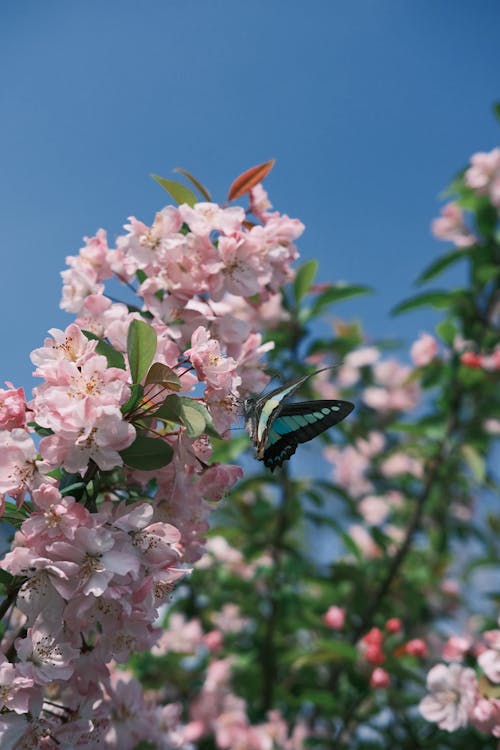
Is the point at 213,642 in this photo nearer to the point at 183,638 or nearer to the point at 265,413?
the point at 183,638

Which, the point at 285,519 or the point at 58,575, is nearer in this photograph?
the point at 58,575

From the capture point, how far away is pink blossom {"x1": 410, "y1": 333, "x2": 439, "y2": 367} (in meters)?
4.08

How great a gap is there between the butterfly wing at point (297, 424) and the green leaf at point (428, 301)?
2.07 metres

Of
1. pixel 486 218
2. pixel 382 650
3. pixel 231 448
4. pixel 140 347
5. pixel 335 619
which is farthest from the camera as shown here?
pixel 486 218

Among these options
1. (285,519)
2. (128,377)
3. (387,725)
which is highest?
(128,377)

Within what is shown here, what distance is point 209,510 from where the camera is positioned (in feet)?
5.45

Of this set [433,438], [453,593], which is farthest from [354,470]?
[433,438]

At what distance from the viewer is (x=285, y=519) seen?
11.3 ft

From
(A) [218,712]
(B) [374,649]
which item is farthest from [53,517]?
(A) [218,712]

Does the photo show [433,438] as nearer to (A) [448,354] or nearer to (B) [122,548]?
(A) [448,354]

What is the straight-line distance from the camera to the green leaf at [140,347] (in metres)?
Result: 1.40

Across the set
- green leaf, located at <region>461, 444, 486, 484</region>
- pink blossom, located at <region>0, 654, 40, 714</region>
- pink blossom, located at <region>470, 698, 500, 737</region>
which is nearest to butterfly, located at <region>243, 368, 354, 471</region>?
pink blossom, located at <region>0, 654, 40, 714</region>

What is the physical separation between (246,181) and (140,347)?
31.5 inches

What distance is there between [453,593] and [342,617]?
1759 mm
